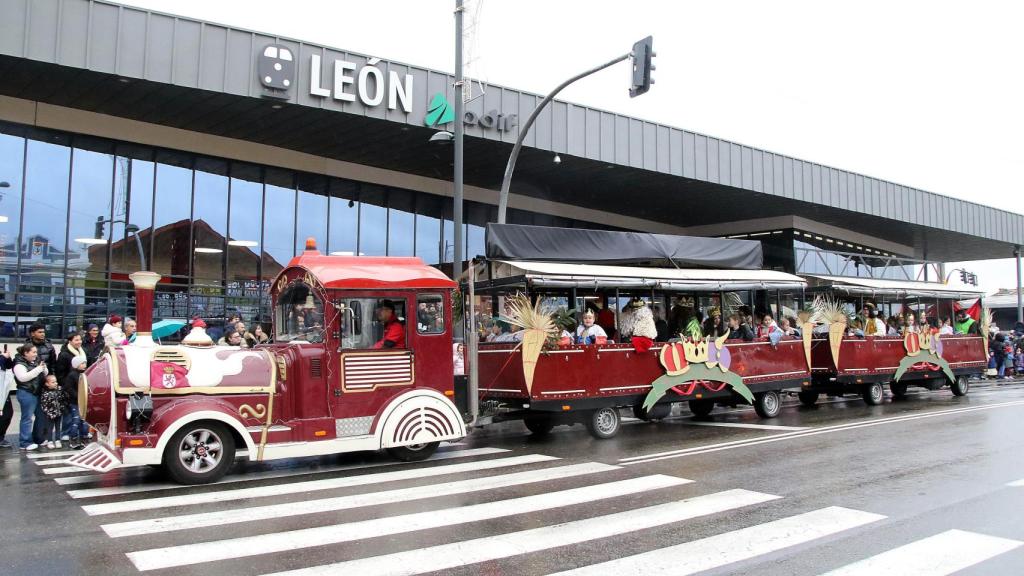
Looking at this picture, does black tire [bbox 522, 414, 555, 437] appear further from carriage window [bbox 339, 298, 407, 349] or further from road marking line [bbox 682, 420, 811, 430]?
carriage window [bbox 339, 298, 407, 349]

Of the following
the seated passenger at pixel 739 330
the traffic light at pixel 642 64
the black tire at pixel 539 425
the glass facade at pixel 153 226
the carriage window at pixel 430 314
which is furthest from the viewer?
the glass facade at pixel 153 226

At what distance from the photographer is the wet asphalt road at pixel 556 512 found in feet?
17.7

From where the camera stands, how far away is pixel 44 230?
665 inches

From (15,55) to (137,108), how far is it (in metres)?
3.45

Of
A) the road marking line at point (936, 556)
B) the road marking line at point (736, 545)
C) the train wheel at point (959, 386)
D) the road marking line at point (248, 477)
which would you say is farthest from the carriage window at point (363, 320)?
the train wheel at point (959, 386)

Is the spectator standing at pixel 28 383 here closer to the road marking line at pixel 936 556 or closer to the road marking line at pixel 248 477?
the road marking line at pixel 248 477

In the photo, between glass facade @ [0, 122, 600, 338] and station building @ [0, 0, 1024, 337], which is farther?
glass facade @ [0, 122, 600, 338]

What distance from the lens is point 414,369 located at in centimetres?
937

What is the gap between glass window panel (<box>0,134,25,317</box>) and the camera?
16.2m

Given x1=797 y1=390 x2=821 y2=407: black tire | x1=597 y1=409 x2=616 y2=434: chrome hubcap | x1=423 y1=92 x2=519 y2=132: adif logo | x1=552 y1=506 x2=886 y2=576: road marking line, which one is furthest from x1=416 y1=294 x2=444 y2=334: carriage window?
x1=797 y1=390 x2=821 y2=407: black tire

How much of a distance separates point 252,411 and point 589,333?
5.35 metres

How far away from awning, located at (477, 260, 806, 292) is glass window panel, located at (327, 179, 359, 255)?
34.0 ft

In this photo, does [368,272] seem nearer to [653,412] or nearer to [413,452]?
[413,452]

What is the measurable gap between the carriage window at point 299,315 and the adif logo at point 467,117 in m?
8.60
